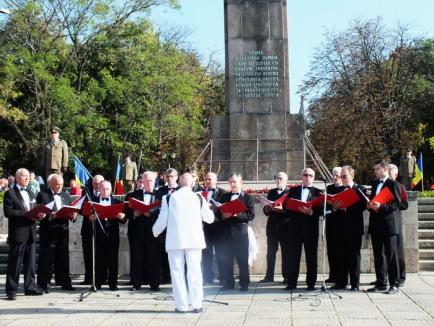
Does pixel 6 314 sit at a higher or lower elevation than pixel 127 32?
lower

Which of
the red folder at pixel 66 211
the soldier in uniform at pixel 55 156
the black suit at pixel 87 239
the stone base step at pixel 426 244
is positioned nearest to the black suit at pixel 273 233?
the black suit at pixel 87 239

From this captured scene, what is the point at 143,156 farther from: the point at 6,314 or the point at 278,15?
the point at 6,314

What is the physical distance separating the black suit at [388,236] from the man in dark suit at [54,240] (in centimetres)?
516

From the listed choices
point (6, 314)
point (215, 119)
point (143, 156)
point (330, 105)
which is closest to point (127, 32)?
point (143, 156)

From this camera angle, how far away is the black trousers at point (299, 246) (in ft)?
39.1

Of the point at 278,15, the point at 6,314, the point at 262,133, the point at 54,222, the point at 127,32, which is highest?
the point at 127,32

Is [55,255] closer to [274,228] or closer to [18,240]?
[18,240]

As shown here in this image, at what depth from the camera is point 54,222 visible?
40.6 ft

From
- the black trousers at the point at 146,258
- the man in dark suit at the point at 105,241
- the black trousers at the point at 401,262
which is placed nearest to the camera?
the black trousers at the point at 401,262

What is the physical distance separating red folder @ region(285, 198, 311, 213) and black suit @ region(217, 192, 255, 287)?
665 mm

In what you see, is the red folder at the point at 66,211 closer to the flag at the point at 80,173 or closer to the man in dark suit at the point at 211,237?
the man in dark suit at the point at 211,237

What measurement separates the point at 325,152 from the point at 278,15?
2220 cm

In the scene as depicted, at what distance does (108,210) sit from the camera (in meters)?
12.0

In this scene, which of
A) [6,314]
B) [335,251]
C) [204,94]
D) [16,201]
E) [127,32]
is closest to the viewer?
[6,314]
